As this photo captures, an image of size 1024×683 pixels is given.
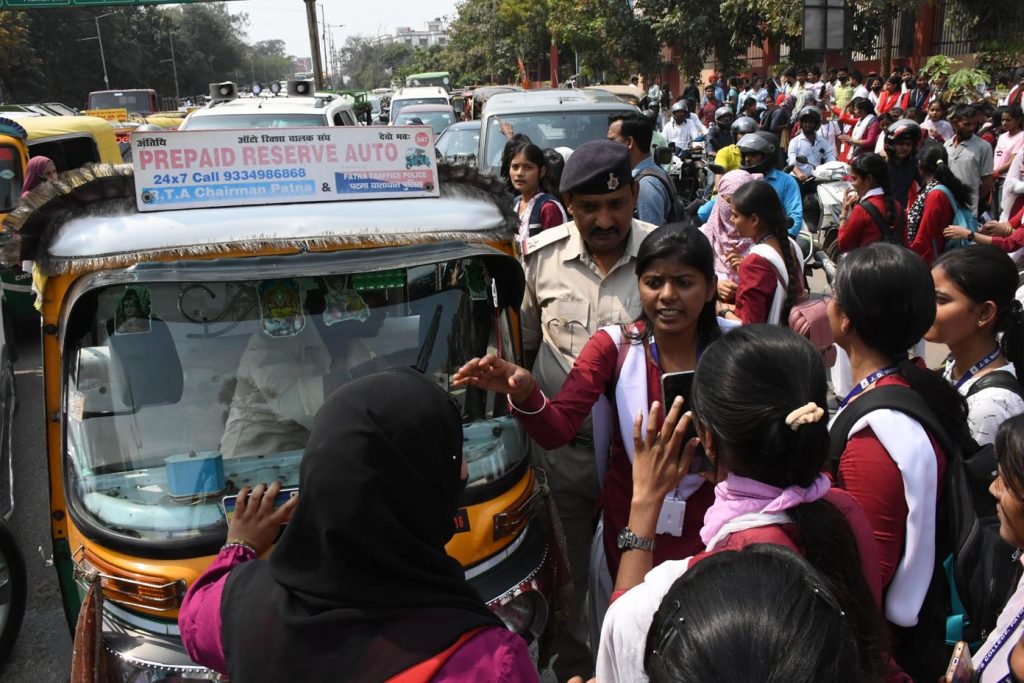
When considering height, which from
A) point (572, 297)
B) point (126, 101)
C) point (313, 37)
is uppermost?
point (313, 37)

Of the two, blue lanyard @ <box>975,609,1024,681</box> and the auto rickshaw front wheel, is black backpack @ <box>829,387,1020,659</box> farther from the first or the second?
the auto rickshaw front wheel

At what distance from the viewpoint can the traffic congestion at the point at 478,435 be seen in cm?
144

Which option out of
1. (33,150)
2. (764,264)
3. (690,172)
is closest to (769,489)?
(764,264)

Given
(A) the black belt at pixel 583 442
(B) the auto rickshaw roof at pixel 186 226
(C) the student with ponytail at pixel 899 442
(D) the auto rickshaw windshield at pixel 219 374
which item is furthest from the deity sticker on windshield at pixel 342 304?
(C) the student with ponytail at pixel 899 442

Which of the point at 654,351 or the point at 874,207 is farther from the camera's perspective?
the point at 874,207

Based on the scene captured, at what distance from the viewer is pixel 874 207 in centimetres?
550

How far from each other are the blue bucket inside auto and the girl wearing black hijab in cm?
98

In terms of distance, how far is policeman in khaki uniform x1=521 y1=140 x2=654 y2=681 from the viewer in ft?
9.86

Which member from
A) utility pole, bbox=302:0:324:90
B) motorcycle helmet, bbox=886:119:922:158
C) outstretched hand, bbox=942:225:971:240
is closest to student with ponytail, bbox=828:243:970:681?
outstretched hand, bbox=942:225:971:240

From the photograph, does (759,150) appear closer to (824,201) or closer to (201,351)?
(824,201)

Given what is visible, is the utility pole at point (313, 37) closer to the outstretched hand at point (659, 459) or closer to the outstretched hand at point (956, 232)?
the outstretched hand at point (956, 232)

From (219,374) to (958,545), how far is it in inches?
85.1

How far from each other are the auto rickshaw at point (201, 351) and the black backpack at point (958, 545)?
3.54ft

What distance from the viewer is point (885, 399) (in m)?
2.08
